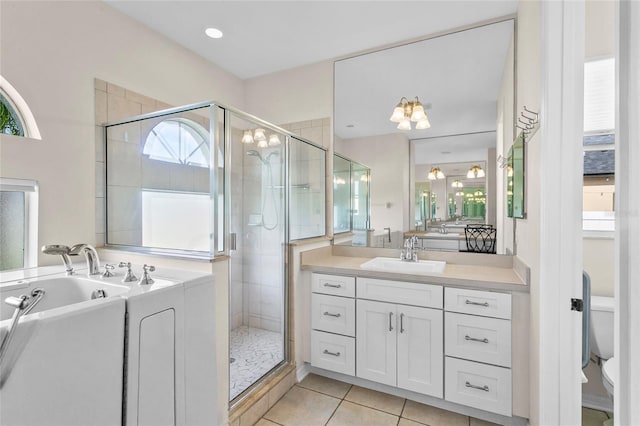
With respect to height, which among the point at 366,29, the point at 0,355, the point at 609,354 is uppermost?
the point at 366,29

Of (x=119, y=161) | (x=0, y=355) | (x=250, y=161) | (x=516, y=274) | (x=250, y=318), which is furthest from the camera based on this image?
(x=250, y=318)

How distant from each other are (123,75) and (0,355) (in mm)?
1902

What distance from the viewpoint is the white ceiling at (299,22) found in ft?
6.66

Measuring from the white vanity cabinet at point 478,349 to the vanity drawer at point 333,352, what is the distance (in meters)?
0.63

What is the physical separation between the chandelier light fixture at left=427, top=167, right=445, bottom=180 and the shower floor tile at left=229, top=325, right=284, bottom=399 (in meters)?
1.84

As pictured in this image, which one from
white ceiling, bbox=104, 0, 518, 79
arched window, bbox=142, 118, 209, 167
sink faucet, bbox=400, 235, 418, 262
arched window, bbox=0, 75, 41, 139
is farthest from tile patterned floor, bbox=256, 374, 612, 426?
white ceiling, bbox=104, 0, 518, 79

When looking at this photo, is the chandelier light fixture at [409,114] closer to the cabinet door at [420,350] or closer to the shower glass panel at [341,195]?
the shower glass panel at [341,195]

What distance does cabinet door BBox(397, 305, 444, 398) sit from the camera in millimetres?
1854

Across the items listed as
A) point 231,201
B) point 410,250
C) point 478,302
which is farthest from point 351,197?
point 478,302

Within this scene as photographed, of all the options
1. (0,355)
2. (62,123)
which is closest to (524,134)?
(0,355)

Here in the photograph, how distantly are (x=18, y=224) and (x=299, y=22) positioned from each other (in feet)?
7.32

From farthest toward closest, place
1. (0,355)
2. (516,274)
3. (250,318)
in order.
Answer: (250,318), (516,274), (0,355)

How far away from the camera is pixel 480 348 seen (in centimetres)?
175

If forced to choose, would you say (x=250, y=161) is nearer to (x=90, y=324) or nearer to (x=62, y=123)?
(x=62, y=123)
